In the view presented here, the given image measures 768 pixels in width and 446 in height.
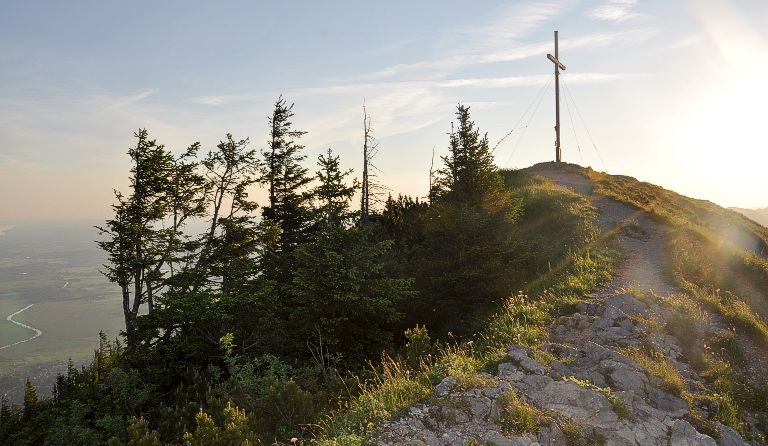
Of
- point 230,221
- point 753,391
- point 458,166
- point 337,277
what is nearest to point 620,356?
point 753,391

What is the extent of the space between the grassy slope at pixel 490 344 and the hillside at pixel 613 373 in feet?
0.16

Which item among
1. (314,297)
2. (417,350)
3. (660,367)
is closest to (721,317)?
(660,367)

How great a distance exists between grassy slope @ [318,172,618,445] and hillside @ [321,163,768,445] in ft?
0.16

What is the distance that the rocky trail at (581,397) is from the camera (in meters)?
5.90

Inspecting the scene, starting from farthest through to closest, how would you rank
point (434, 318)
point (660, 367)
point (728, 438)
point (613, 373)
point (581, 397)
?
point (434, 318)
point (660, 367)
point (613, 373)
point (581, 397)
point (728, 438)

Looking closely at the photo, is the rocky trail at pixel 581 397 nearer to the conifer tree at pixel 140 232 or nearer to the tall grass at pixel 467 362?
the tall grass at pixel 467 362

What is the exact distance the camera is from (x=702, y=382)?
8125mm

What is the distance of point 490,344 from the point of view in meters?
9.02

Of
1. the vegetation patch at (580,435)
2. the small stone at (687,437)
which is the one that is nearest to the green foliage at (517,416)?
the vegetation patch at (580,435)

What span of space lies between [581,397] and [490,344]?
236 cm

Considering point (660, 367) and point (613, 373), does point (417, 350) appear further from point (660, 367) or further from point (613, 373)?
point (660, 367)

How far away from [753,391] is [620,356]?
2.44m

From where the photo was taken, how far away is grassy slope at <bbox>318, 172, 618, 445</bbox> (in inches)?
244

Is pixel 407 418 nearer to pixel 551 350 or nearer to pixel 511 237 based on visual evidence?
pixel 551 350
